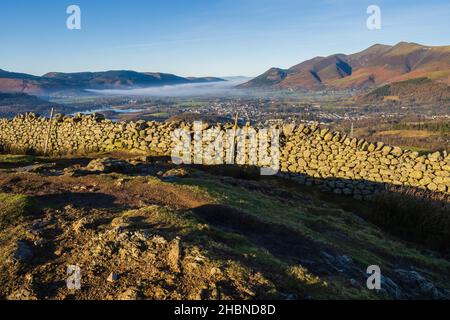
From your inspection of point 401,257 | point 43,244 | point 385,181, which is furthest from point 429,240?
point 43,244

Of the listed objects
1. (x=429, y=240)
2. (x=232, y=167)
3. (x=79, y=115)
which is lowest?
(x=429, y=240)

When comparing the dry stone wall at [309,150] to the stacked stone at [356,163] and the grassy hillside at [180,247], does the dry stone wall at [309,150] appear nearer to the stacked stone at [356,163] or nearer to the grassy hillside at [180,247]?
the stacked stone at [356,163]

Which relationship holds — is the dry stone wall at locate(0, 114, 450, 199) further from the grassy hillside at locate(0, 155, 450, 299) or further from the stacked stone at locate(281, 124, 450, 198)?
the grassy hillside at locate(0, 155, 450, 299)

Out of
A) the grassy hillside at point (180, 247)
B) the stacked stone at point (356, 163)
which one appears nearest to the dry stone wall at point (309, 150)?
the stacked stone at point (356, 163)

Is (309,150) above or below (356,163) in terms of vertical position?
above

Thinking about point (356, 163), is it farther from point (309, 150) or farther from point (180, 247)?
point (180, 247)

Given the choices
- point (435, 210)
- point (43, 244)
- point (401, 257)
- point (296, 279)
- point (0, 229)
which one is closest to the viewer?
point (296, 279)

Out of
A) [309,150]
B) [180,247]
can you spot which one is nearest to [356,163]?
[309,150]

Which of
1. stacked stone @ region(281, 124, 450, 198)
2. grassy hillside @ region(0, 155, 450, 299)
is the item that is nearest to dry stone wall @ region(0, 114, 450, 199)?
stacked stone @ region(281, 124, 450, 198)
